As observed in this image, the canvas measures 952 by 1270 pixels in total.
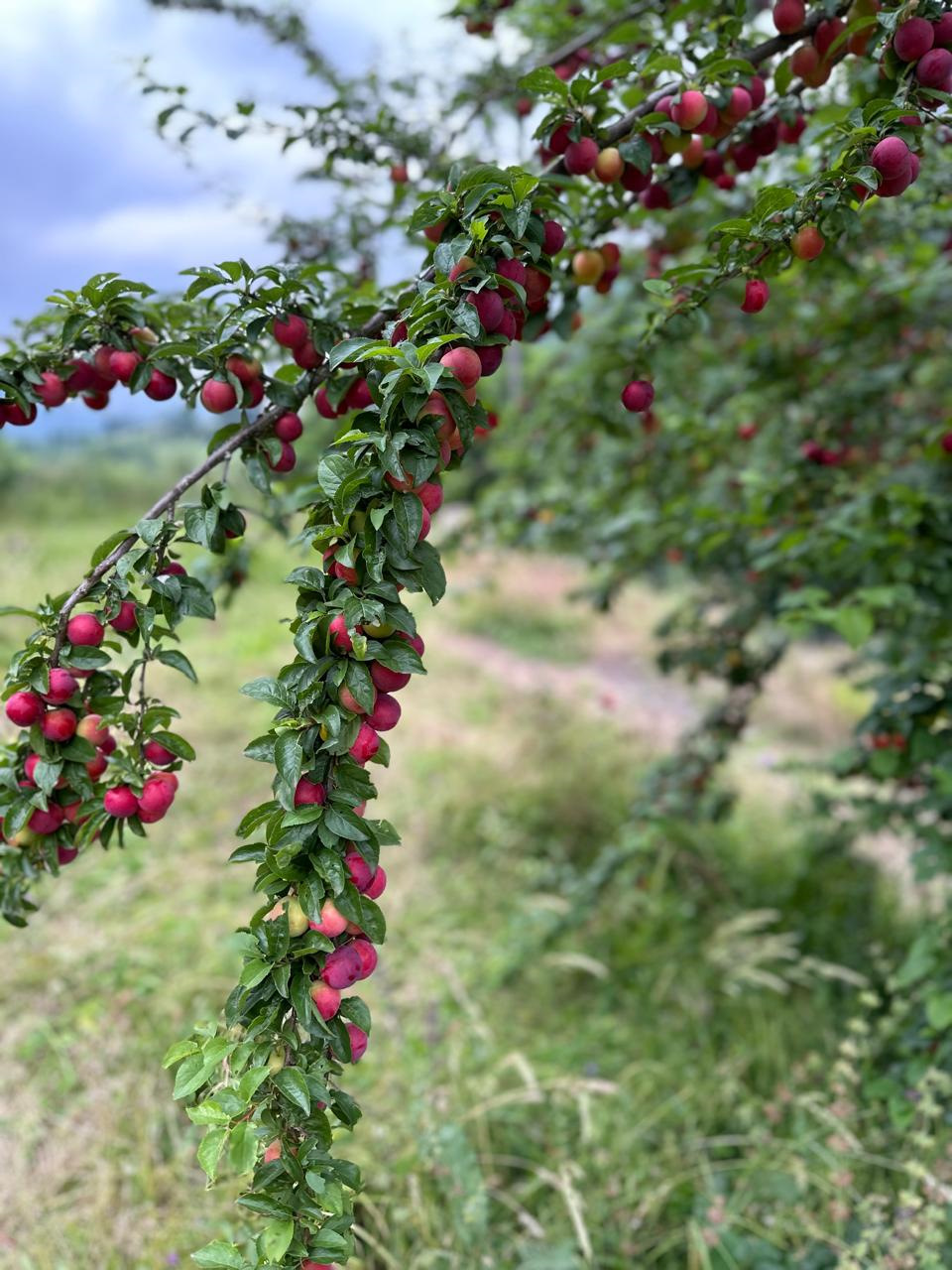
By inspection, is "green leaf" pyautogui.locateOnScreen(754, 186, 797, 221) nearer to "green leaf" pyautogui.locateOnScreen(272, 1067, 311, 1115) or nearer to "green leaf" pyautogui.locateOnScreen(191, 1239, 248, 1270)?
"green leaf" pyautogui.locateOnScreen(272, 1067, 311, 1115)

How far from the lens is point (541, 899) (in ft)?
8.68

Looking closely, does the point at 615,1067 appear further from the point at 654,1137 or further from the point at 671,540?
the point at 671,540

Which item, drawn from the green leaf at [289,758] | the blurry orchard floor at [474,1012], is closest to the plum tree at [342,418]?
the green leaf at [289,758]

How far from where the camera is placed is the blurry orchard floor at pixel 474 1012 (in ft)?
5.41

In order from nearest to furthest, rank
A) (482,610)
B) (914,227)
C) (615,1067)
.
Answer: (914,227)
(615,1067)
(482,610)

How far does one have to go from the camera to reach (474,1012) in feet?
7.21

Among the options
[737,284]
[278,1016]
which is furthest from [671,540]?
[278,1016]

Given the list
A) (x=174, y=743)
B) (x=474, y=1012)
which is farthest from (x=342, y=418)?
(x=474, y=1012)

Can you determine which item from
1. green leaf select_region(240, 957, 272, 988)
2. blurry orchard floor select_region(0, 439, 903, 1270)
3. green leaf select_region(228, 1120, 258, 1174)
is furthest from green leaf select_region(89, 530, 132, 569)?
blurry orchard floor select_region(0, 439, 903, 1270)

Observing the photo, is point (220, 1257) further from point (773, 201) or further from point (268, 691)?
point (773, 201)

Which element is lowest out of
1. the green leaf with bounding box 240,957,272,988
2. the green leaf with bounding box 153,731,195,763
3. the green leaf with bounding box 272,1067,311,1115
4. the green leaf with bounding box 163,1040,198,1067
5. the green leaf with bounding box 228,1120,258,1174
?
the green leaf with bounding box 228,1120,258,1174

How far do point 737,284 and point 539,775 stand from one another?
222 cm

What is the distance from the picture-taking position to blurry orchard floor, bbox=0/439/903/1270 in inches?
64.9

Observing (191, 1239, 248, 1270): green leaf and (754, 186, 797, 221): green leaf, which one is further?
(754, 186, 797, 221): green leaf
